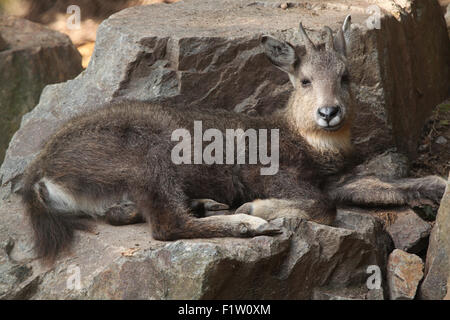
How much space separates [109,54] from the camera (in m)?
7.38

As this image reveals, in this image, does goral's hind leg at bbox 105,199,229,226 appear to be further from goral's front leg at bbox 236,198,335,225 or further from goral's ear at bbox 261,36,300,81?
goral's ear at bbox 261,36,300,81

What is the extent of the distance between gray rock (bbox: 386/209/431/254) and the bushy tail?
8.58ft

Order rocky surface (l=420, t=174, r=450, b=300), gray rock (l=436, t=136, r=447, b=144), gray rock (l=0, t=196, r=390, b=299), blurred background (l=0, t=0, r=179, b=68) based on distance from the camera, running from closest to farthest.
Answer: gray rock (l=0, t=196, r=390, b=299), rocky surface (l=420, t=174, r=450, b=300), gray rock (l=436, t=136, r=447, b=144), blurred background (l=0, t=0, r=179, b=68)

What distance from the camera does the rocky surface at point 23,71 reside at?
10234 mm

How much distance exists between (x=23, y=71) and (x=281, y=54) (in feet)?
16.4

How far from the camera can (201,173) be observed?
6.13 meters

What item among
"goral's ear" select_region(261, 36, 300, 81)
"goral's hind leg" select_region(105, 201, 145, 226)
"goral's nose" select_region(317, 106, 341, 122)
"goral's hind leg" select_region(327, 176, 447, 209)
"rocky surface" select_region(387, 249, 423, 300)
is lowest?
"rocky surface" select_region(387, 249, 423, 300)

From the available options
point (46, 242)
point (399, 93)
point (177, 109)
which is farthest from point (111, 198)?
point (399, 93)

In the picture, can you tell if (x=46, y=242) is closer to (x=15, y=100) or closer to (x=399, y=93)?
(x=399, y=93)

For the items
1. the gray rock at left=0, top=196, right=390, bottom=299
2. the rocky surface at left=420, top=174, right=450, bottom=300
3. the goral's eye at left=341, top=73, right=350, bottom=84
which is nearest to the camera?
the gray rock at left=0, top=196, right=390, bottom=299

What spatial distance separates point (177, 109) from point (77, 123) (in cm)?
90

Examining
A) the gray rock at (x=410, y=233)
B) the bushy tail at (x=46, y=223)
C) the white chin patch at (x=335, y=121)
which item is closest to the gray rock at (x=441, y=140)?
the gray rock at (x=410, y=233)

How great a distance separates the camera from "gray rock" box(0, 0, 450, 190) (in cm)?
711

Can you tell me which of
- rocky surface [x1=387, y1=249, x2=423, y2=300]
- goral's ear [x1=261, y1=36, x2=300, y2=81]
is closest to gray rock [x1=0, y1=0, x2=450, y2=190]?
goral's ear [x1=261, y1=36, x2=300, y2=81]
